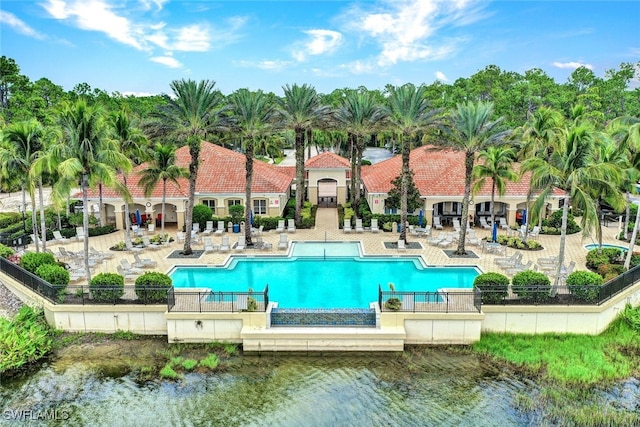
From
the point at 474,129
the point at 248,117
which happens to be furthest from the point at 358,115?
the point at 474,129

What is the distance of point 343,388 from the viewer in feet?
52.2

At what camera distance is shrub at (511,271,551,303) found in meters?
19.2

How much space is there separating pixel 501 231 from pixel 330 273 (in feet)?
48.6

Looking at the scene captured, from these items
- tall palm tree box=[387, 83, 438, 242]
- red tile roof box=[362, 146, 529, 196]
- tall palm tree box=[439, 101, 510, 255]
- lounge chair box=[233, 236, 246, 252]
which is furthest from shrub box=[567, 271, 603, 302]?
lounge chair box=[233, 236, 246, 252]

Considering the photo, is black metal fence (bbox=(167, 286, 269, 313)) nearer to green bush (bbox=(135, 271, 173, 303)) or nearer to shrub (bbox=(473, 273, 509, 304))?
green bush (bbox=(135, 271, 173, 303))

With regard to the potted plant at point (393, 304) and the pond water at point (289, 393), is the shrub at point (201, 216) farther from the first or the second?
the potted plant at point (393, 304)

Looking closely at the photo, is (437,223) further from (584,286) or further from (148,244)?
(148,244)

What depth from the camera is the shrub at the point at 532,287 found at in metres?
19.2

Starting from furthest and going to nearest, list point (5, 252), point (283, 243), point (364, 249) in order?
point (283, 243), point (364, 249), point (5, 252)

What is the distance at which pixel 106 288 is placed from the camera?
19.2m

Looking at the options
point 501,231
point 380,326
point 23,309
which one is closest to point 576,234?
point 501,231

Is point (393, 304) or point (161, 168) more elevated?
point (161, 168)

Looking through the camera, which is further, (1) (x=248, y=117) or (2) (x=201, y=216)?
(2) (x=201, y=216)

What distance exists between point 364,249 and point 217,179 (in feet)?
44.6
